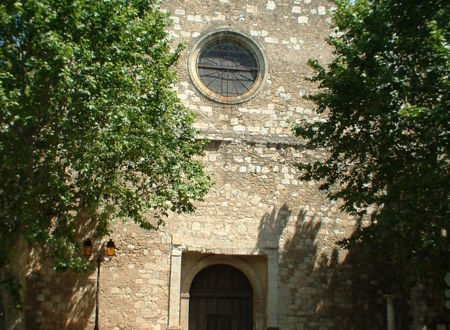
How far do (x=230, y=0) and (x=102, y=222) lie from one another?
6.77 m

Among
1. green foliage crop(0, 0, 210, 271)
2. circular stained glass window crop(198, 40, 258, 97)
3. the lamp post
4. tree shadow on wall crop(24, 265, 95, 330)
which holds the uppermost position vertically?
A: circular stained glass window crop(198, 40, 258, 97)

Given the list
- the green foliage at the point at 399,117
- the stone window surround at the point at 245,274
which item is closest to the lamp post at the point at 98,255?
the stone window surround at the point at 245,274

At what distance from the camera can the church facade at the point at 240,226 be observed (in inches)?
460

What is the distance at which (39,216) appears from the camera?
9.35m

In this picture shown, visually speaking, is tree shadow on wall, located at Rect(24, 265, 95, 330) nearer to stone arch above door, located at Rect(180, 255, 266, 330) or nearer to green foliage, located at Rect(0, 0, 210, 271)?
stone arch above door, located at Rect(180, 255, 266, 330)

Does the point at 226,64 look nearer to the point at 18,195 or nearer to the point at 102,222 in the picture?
the point at 102,222

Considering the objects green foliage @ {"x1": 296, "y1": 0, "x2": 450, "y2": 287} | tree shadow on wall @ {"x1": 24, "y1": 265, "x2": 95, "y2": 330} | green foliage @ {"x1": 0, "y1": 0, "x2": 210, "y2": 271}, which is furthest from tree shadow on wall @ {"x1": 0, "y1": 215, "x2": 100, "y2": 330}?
green foliage @ {"x1": 296, "y1": 0, "x2": 450, "y2": 287}

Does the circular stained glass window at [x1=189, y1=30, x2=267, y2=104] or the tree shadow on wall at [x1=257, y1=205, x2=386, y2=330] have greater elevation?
the circular stained glass window at [x1=189, y1=30, x2=267, y2=104]

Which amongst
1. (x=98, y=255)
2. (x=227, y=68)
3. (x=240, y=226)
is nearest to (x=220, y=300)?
(x=240, y=226)

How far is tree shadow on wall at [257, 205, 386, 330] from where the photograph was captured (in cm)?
1221

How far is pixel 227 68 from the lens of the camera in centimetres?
1381

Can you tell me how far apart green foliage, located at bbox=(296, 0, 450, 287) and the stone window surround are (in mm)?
2362

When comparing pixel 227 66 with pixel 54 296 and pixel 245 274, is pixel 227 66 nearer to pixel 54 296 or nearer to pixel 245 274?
pixel 245 274

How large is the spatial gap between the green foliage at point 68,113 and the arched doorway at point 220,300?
3451 mm
